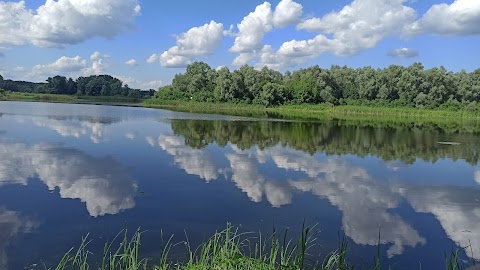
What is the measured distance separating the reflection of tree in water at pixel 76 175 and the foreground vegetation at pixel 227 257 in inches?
102

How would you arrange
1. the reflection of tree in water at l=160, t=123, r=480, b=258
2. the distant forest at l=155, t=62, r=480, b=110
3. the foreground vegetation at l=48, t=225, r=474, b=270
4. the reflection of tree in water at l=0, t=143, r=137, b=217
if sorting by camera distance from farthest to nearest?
the distant forest at l=155, t=62, r=480, b=110
the reflection of tree in water at l=0, t=143, r=137, b=217
the reflection of tree in water at l=160, t=123, r=480, b=258
the foreground vegetation at l=48, t=225, r=474, b=270

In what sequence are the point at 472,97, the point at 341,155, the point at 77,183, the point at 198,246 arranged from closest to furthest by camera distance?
1. the point at 198,246
2. the point at 77,183
3. the point at 341,155
4. the point at 472,97

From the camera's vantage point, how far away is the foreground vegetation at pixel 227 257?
4.54m

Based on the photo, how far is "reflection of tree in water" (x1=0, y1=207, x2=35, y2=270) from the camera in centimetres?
696

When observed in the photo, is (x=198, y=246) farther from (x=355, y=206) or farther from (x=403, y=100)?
(x=403, y=100)

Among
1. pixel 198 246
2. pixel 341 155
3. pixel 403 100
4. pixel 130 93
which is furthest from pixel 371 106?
pixel 130 93

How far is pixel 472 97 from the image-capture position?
69188 mm

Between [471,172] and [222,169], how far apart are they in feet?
31.3

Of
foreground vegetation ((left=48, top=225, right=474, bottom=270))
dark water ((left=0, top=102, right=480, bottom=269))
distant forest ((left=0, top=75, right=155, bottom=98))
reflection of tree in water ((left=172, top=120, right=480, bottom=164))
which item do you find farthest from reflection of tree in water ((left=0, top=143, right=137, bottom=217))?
distant forest ((left=0, top=75, right=155, bottom=98))

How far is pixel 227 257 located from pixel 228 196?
6143 millimetres

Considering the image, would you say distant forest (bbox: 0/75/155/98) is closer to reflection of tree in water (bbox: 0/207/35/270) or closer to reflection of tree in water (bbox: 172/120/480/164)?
reflection of tree in water (bbox: 172/120/480/164)

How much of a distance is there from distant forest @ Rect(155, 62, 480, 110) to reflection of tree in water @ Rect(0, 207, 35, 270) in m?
68.5

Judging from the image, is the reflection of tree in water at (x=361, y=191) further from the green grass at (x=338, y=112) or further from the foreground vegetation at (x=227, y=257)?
the green grass at (x=338, y=112)

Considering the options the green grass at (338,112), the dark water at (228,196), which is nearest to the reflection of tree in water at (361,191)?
the dark water at (228,196)
